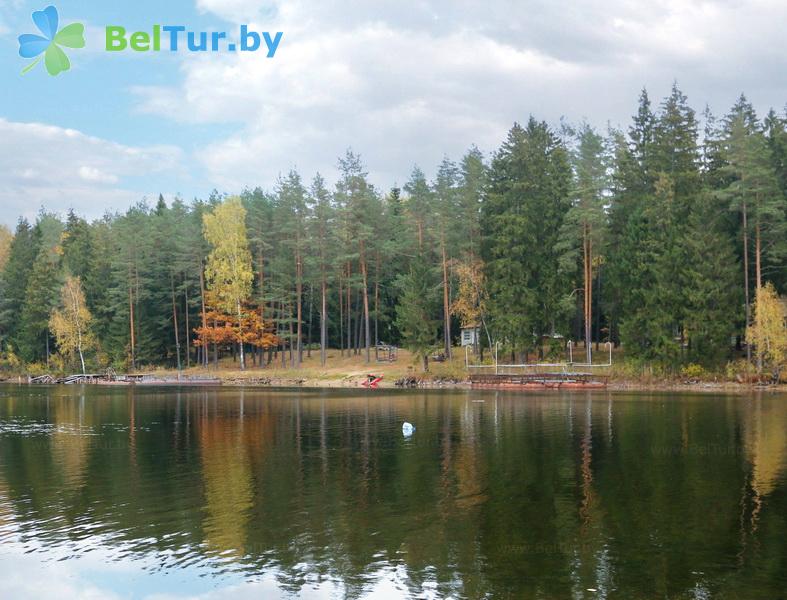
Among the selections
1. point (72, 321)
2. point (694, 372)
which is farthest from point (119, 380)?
point (694, 372)

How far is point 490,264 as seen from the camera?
77062mm

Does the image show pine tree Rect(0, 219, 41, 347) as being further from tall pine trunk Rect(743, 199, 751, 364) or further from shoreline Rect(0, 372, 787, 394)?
tall pine trunk Rect(743, 199, 751, 364)

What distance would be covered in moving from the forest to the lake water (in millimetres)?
26302

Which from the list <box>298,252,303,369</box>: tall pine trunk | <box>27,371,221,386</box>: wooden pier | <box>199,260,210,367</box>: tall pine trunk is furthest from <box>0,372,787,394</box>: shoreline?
<box>199,260,210,367</box>: tall pine trunk

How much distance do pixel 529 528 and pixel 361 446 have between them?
1589 cm

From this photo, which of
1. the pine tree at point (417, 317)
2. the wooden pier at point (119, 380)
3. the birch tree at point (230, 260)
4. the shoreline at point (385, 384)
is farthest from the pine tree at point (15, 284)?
the pine tree at point (417, 317)

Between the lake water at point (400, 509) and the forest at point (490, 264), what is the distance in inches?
1035

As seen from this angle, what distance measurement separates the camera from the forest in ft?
219

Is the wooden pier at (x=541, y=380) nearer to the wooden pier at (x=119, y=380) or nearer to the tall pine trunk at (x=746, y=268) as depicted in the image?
the tall pine trunk at (x=746, y=268)

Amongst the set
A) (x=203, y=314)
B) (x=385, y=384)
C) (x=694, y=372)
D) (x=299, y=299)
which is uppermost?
(x=299, y=299)

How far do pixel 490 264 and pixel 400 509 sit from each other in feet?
184

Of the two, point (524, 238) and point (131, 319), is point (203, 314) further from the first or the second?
point (524, 238)

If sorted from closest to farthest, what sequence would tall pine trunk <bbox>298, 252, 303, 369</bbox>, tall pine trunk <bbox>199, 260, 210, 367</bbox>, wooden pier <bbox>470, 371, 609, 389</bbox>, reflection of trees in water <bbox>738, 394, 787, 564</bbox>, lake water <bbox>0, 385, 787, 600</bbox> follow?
lake water <bbox>0, 385, 787, 600</bbox>
reflection of trees in water <bbox>738, 394, 787, 564</bbox>
wooden pier <bbox>470, 371, 609, 389</bbox>
tall pine trunk <bbox>298, 252, 303, 369</bbox>
tall pine trunk <bbox>199, 260, 210, 367</bbox>

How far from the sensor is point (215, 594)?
1584 cm
